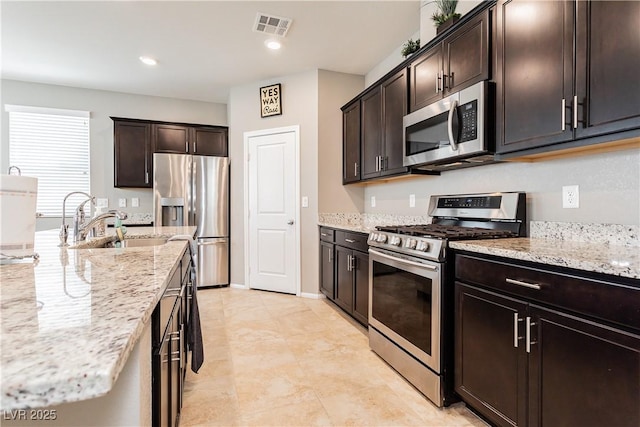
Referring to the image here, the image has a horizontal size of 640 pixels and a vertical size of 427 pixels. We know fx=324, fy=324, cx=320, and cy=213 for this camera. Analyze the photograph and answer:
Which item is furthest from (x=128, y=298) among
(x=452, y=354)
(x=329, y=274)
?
(x=329, y=274)

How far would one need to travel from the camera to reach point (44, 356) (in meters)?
0.44

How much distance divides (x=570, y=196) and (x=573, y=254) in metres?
0.65

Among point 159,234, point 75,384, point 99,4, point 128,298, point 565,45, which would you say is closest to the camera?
point 75,384

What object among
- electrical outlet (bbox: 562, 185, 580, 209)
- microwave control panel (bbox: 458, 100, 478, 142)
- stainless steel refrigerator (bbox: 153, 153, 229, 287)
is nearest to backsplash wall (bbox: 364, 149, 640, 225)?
electrical outlet (bbox: 562, 185, 580, 209)

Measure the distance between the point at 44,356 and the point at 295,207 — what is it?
11.6 feet

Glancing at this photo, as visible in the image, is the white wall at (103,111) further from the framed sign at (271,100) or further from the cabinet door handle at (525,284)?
the cabinet door handle at (525,284)

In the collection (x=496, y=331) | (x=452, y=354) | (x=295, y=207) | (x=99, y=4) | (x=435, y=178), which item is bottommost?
(x=452, y=354)

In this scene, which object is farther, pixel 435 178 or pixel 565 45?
Result: pixel 435 178

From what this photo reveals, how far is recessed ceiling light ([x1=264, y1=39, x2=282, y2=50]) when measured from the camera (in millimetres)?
3231

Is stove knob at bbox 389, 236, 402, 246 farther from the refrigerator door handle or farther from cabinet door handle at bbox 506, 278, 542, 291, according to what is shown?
the refrigerator door handle

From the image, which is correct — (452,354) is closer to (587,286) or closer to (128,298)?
(587,286)

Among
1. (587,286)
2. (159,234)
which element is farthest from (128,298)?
(159,234)

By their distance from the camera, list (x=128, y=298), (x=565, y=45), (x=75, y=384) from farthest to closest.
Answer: (x=565, y=45)
(x=128, y=298)
(x=75, y=384)

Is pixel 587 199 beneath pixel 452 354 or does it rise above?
above
